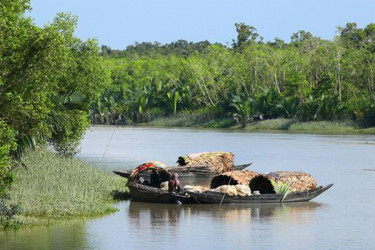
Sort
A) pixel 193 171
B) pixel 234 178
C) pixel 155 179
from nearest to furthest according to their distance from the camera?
1. pixel 234 178
2. pixel 155 179
3. pixel 193 171

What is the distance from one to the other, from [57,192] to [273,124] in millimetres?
55661

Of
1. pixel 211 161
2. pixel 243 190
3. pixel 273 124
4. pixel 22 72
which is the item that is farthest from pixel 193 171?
pixel 273 124

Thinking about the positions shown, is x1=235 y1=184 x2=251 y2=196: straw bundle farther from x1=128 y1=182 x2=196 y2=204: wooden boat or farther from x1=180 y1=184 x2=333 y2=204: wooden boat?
x1=128 y1=182 x2=196 y2=204: wooden boat

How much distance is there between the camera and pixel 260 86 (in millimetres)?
86438

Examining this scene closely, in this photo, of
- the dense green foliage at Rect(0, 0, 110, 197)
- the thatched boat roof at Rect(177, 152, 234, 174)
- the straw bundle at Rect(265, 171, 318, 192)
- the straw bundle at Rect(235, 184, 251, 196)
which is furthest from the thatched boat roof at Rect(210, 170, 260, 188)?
the dense green foliage at Rect(0, 0, 110, 197)

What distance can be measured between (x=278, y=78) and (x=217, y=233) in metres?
63.2

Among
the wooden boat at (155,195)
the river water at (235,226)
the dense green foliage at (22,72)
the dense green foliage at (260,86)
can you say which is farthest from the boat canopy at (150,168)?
the dense green foliage at (260,86)

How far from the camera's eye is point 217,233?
22.5 meters

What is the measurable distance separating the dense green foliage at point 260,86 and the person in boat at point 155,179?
3618cm

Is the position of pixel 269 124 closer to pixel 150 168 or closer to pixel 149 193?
pixel 150 168

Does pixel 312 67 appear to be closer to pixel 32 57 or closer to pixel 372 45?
pixel 372 45

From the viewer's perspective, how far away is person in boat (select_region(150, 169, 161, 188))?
2861 cm

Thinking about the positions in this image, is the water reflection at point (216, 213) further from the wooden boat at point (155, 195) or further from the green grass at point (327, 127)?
the green grass at point (327, 127)

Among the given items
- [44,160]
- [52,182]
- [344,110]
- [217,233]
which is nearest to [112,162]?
[44,160]
